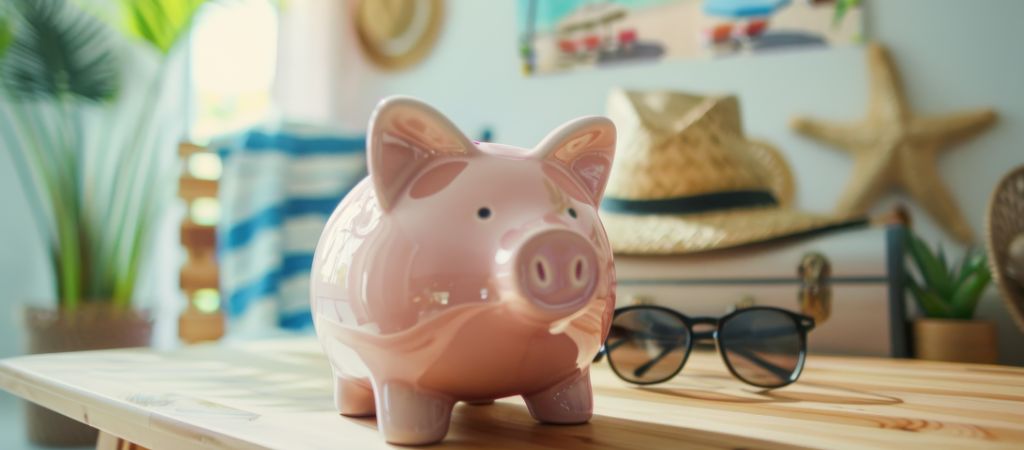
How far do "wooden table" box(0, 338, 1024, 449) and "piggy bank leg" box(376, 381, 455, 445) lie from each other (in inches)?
0.4

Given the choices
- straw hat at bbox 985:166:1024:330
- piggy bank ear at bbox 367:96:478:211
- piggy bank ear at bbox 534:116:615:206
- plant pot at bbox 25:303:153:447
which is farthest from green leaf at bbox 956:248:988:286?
plant pot at bbox 25:303:153:447

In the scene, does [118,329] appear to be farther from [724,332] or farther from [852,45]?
[852,45]

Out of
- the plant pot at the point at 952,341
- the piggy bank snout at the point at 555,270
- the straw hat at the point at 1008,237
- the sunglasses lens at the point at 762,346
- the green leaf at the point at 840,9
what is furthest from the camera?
the green leaf at the point at 840,9

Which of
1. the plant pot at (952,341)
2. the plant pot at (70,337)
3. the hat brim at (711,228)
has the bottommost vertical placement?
the plant pot at (70,337)

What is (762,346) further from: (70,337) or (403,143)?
(70,337)

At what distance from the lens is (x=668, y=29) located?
5.60ft

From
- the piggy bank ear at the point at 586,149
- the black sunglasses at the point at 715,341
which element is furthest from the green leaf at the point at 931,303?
the piggy bank ear at the point at 586,149

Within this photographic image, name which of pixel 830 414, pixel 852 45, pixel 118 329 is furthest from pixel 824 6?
pixel 118 329

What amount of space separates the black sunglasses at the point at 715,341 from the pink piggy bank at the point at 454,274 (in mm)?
182

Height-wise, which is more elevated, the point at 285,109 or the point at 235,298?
the point at 285,109

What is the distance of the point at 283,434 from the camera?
1.26ft

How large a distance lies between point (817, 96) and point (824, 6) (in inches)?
7.3

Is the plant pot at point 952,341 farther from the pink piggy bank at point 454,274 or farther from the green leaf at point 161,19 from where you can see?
the green leaf at point 161,19

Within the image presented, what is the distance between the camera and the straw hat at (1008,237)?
0.83 m
